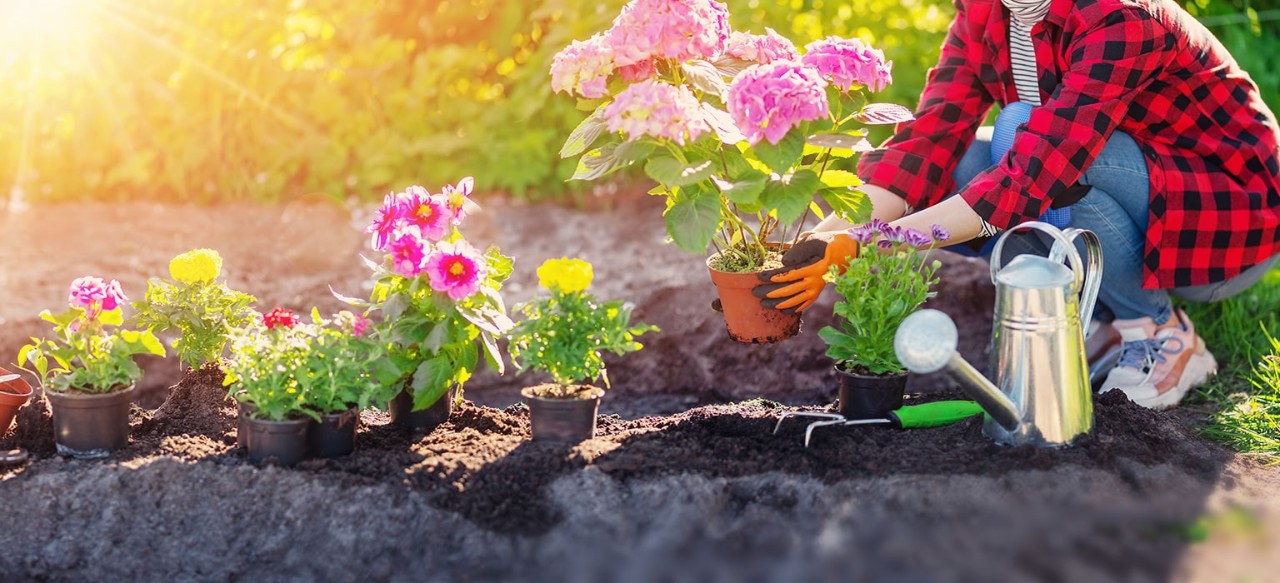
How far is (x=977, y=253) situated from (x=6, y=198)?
12.6 ft

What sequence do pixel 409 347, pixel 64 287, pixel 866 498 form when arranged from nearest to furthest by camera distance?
pixel 866 498 → pixel 409 347 → pixel 64 287

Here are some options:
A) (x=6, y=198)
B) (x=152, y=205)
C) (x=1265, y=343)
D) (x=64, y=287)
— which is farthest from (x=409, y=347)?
(x=6, y=198)

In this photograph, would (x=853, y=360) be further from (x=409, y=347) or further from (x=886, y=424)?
(x=409, y=347)

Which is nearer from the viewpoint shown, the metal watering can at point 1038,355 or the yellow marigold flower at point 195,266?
the metal watering can at point 1038,355

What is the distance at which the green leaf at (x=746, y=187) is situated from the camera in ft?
7.34

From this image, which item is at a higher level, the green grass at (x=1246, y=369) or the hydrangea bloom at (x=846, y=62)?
the hydrangea bloom at (x=846, y=62)

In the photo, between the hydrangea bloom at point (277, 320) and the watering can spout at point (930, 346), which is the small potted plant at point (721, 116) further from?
the hydrangea bloom at point (277, 320)

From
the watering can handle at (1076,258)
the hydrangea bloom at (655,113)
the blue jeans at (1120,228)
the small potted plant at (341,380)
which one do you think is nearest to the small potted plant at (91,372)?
the small potted plant at (341,380)

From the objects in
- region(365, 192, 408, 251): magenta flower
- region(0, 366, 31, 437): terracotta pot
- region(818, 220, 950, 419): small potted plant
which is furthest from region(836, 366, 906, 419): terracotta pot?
region(0, 366, 31, 437): terracotta pot

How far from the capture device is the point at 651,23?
224 centimetres

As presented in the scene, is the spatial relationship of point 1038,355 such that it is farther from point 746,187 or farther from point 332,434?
point 332,434

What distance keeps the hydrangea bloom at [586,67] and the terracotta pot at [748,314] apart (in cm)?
48

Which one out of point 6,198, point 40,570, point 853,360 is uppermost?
point 6,198

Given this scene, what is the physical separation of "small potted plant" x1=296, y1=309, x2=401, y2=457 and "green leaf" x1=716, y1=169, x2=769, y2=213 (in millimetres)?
724
